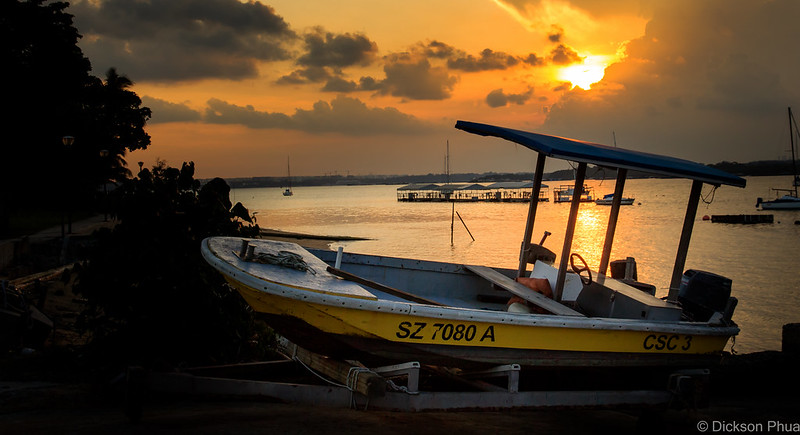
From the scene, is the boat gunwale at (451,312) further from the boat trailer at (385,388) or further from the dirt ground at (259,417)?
the dirt ground at (259,417)

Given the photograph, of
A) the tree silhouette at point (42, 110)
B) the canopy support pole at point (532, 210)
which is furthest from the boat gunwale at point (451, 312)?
the tree silhouette at point (42, 110)

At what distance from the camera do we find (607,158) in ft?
20.6

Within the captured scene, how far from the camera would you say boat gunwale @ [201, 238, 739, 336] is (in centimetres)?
491

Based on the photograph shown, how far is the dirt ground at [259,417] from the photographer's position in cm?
536

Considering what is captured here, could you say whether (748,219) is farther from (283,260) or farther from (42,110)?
(283,260)

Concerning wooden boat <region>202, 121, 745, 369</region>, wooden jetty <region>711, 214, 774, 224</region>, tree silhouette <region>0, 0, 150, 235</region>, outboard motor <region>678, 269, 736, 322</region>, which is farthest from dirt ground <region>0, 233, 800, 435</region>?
wooden jetty <region>711, 214, 774, 224</region>

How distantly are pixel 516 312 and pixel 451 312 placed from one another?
89 cm

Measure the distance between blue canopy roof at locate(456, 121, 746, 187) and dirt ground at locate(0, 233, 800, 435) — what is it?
105 inches

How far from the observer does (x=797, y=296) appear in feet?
72.7

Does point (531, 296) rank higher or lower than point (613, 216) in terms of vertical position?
lower

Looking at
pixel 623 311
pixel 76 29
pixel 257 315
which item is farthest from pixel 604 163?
pixel 76 29

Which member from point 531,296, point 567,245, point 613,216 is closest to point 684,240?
point 613,216

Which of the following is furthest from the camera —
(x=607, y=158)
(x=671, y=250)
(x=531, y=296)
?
(x=671, y=250)

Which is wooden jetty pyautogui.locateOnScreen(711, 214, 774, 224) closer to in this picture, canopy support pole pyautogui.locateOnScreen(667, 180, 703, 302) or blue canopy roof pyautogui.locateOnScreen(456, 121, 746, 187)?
canopy support pole pyautogui.locateOnScreen(667, 180, 703, 302)
